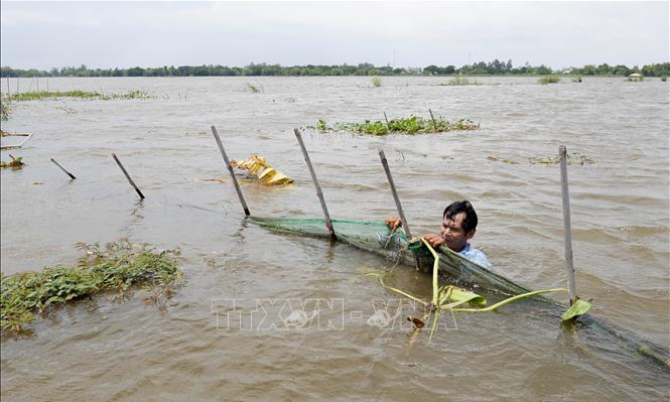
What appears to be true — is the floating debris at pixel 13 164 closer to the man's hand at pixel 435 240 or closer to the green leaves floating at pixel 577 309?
the man's hand at pixel 435 240

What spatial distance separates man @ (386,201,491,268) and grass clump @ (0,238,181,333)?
2408 millimetres

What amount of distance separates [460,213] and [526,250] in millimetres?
2017

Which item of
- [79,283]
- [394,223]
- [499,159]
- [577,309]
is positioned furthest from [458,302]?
[499,159]

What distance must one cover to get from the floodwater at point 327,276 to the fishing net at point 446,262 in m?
0.11

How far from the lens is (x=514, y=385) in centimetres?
317

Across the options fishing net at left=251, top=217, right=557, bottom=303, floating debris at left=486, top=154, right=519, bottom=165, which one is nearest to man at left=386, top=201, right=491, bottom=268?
fishing net at left=251, top=217, right=557, bottom=303

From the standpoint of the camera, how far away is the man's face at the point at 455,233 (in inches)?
165

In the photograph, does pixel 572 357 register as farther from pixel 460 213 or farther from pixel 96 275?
pixel 96 275

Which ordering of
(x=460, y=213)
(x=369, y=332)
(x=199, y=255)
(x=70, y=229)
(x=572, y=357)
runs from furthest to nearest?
(x=70, y=229), (x=199, y=255), (x=460, y=213), (x=369, y=332), (x=572, y=357)

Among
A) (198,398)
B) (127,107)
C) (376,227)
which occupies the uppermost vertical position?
(127,107)

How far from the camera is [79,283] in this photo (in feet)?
14.5

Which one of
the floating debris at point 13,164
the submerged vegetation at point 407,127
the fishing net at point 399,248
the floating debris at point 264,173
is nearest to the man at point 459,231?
the fishing net at point 399,248

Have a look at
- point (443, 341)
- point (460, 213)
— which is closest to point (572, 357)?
point (443, 341)

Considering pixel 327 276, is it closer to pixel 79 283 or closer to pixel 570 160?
pixel 79 283
